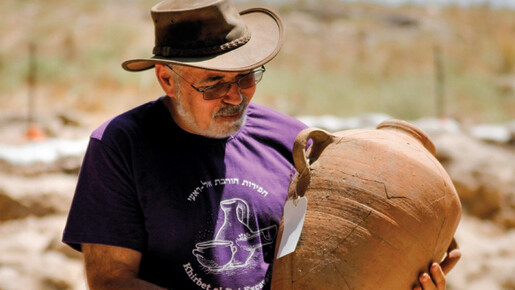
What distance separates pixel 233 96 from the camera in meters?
2.16

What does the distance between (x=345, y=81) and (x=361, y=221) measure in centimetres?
1439

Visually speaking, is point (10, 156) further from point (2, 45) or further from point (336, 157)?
point (2, 45)

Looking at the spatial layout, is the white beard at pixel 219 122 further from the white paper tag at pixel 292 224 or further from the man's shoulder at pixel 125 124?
the white paper tag at pixel 292 224

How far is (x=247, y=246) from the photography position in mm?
2180

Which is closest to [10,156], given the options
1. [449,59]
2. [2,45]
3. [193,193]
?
[193,193]

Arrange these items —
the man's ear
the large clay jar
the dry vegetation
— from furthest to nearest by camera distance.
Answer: the dry vegetation → the man's ear → the large clay jar

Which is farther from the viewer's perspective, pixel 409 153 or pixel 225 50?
pixel 225 50

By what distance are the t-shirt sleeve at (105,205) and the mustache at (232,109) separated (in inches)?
13.8

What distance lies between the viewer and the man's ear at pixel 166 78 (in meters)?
2.26

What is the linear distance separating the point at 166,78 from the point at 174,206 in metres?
0.47

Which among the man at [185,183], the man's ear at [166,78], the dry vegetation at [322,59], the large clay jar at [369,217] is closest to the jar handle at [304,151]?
the large clay jar at [369,217]

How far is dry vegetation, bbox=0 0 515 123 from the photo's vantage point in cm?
1259

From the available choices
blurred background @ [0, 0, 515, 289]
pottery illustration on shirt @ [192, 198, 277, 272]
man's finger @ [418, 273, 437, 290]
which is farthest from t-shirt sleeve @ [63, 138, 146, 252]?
blurred background @ [0, 0, 515, 289]

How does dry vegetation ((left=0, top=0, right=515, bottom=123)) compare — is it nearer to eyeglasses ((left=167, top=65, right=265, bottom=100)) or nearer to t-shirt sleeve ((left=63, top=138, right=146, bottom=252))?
eyeglasses ((left=167, top=65, right=265, bottom=100))
